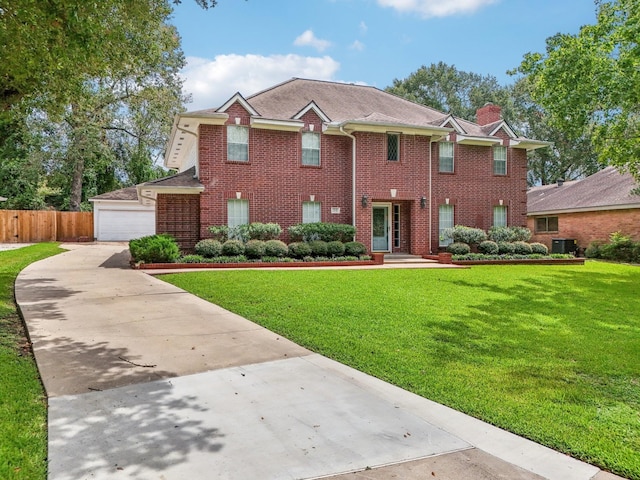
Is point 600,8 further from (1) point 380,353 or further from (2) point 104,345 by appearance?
(2) point 104,345

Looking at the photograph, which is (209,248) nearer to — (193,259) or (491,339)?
(193,259)

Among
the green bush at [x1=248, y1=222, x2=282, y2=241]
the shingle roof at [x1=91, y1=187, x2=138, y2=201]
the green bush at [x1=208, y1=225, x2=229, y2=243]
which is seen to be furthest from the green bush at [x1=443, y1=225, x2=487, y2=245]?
Result: the shingle roof at [x1=91, y1=187, x2=138, y2=201]

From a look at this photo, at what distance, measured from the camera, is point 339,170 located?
1862 cm

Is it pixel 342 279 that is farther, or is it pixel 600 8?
pixel 600 8

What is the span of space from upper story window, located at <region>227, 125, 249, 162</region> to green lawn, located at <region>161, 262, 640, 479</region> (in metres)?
6.33

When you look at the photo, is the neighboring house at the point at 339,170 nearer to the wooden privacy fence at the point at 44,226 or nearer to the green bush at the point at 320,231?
the green bush at the point at 320,231

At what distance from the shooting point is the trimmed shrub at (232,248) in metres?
15.9

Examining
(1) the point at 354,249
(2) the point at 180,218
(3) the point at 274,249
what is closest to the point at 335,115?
(1) the point at 354,249

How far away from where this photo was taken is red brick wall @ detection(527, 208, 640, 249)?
22.8m

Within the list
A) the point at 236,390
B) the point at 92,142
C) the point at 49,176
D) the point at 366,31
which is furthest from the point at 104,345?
the point at 49,176

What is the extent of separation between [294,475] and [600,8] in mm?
17438

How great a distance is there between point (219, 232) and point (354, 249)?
506 cm

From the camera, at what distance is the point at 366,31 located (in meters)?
14.9

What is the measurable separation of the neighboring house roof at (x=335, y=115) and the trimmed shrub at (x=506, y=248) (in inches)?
188
